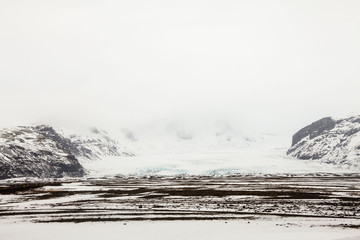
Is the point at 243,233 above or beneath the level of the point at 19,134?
beneath

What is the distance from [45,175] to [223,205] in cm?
13794

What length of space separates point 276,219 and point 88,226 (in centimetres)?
1701

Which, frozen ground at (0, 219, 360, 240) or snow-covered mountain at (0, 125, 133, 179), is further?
snow-covered mountain at (0, 125, 133, 179)

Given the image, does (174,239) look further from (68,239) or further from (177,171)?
(177,171)

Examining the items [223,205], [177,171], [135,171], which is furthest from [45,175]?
[223,205]

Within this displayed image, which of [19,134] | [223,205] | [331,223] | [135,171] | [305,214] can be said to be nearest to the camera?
[331,223]

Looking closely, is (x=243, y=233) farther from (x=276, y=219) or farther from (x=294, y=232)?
(x=276, y=219)

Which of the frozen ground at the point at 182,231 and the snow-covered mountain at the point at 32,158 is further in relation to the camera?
the snow-covered mountain at the point at 32,158

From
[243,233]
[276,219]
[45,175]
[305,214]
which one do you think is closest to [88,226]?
[243,233]

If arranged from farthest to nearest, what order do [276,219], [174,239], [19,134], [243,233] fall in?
[19,134] < [276,219] < [243,233] < [174,239]

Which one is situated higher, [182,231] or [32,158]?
[32,158]

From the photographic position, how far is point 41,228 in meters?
27.2

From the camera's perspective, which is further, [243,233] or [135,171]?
[135,171]

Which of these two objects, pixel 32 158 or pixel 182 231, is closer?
pixel 182 231
